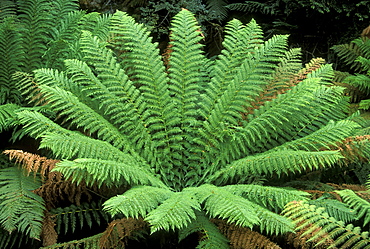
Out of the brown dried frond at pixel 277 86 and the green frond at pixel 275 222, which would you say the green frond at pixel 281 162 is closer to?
the green frond at pixel 275 222

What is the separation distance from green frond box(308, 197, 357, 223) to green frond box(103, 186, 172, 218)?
40.0 inches

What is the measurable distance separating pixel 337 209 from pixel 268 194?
51 centimetres

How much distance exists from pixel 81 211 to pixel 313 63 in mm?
2416

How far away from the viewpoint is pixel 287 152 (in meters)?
2.57

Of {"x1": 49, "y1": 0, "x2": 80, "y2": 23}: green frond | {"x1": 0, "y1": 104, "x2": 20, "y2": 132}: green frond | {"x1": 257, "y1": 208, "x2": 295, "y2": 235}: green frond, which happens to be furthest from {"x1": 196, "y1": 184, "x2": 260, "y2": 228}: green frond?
{"x1": 49, "y1": 0, "x2": 80, "y2": 23}: green frond

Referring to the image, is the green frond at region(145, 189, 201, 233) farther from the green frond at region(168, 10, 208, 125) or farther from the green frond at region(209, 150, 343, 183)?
the green frond at region(168, 10, 208, 125)

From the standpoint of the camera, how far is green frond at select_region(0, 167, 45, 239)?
2.58m

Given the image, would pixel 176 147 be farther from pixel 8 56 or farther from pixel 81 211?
pixel 8 56

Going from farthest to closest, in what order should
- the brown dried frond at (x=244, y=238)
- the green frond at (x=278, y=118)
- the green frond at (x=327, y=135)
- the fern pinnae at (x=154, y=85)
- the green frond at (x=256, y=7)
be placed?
the green frond at (x=256, y=7)
the fern pinnae at (x=154, y=85)
the green frond at (x=278, y=118)
the green frond at (x=327, y=135)
the brown dried frond at (x=244, y=238)

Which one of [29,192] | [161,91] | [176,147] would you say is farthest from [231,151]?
[29,192]

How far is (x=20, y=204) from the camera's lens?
8.73 ft

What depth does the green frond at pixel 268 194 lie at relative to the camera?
2.30 metres

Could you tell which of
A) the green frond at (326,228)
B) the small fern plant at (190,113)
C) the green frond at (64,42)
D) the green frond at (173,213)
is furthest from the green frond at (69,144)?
the green frond at (326,228)

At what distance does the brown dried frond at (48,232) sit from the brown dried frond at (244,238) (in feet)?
3.70
